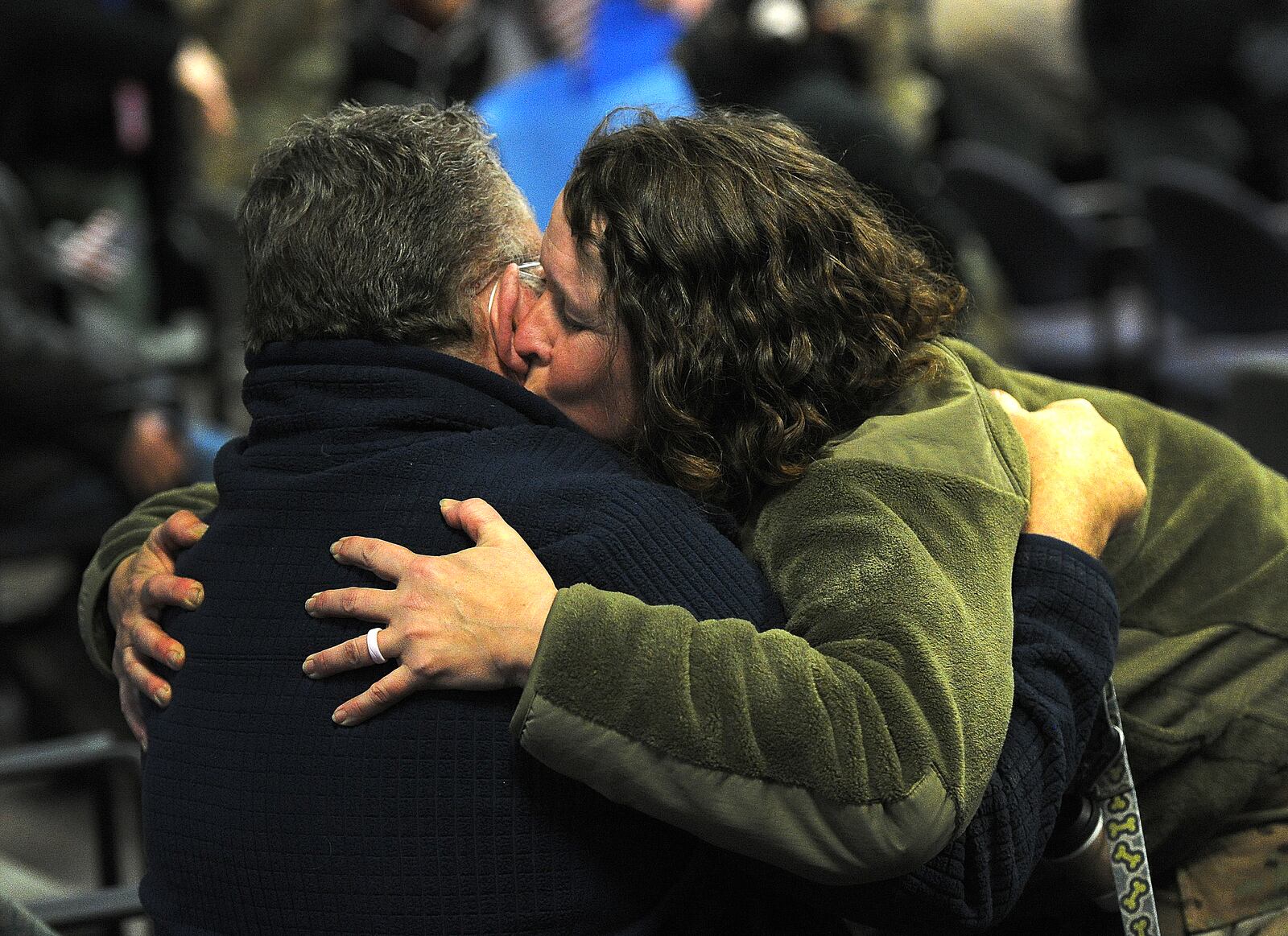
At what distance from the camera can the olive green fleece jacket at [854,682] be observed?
3.78 ft

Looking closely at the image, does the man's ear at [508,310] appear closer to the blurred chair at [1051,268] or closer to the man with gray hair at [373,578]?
the man with gray hair at [373,578]

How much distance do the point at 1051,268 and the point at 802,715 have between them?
380 centimetres

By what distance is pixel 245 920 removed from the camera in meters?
1.29

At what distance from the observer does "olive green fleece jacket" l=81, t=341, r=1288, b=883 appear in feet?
3.78

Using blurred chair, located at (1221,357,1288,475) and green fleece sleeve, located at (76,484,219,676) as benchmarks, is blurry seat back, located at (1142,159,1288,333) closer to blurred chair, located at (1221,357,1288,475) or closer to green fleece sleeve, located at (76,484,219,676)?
blurred chair, located at (1221,357,1288,475)

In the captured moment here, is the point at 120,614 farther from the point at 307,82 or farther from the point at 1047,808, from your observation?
the point at 307,82

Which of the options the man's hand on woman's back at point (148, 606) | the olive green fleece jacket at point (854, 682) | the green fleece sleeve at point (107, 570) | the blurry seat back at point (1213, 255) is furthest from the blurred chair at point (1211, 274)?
the man's hand on woman's back at point (148, 606)

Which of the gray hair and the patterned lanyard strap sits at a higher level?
the gray hair

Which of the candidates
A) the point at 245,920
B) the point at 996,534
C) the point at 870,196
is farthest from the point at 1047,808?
the point at 245,920

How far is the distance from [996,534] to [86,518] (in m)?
2.74

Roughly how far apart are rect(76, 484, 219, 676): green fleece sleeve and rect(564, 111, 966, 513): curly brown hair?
57 cm

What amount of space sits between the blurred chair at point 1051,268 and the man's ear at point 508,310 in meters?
3.41

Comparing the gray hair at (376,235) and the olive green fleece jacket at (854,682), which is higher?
the gray hair at (376,235)

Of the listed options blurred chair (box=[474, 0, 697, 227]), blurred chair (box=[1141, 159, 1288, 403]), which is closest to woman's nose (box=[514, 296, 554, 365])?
blurred chair (box=[474, 0, 697, 227])
